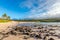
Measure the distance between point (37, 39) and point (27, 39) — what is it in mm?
1391

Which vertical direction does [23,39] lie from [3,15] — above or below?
below

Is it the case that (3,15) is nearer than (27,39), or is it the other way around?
(27,39)

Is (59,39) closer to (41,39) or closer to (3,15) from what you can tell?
(41,39)

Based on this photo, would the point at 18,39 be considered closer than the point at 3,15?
Yes

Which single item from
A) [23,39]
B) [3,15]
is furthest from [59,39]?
[3,15]

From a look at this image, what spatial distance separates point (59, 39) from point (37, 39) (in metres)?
3.10

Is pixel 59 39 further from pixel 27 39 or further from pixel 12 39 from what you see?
pixel 12 39

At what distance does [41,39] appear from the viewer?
51.5ft

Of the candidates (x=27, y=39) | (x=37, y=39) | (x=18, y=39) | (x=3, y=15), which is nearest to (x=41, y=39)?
(x=37, y=39)

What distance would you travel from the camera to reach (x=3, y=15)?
112 m

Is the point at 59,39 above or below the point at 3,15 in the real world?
below

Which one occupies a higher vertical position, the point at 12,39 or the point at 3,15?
the point at 3,15

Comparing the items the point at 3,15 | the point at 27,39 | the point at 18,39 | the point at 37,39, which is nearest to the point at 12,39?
the point at 18,39

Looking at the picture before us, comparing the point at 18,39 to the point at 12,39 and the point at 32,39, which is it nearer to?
the point at 12,39
